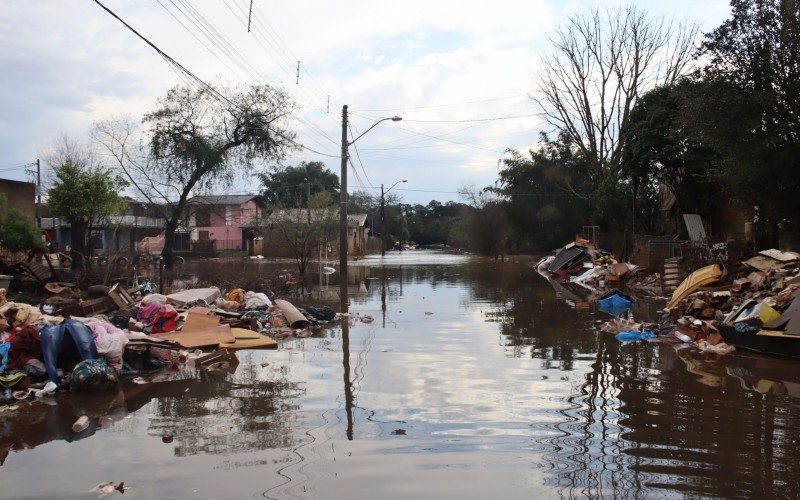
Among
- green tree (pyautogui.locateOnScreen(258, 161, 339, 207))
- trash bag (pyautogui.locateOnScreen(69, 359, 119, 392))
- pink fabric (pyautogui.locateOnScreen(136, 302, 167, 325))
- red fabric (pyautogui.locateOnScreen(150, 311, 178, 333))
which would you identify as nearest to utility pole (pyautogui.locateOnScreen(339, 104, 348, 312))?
pink fabric (pyautogui.locateOnScreen(136, 302, 167, 325))

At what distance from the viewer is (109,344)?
9938 millimetres

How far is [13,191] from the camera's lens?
27.8m

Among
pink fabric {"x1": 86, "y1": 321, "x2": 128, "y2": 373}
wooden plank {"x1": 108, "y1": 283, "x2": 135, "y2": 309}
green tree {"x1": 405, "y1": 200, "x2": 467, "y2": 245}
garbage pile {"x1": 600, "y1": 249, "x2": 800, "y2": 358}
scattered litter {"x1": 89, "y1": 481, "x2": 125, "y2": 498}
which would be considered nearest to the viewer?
scattered litter {"x1": 89, "y1": 481, "x2": 125, "y2": 498}

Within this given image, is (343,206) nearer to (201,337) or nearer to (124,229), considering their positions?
(201,337)

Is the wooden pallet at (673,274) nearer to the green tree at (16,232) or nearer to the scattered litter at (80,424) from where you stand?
the scattered litter at (80,424)

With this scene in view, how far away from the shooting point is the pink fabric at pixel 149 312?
13.8 metres

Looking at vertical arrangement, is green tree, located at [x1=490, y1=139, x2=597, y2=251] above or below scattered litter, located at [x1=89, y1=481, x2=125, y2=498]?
above

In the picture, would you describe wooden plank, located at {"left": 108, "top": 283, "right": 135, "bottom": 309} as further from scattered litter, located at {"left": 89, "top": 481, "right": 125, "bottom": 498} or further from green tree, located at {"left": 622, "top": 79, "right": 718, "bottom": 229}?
green tree, located at {"left": 622, "top": 79, "right": 718, "bottom": 229}

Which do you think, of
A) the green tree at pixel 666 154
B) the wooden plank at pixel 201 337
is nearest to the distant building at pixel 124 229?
the green tree at pixel 666 154

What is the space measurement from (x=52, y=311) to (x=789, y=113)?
1809 cm

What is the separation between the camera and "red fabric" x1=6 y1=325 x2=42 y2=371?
9485mm

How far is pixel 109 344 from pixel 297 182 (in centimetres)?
8293

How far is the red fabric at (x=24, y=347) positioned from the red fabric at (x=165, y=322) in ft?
11.4

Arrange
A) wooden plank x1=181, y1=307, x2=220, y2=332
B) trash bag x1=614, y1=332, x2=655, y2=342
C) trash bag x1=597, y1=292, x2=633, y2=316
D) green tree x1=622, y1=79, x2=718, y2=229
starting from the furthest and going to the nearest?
1. green tree x1=622, y1=79, x2=718, y2=229
2. trash bag x1=597, y1=292, x2=633, y2=316
3. wooden plank x1=181, y1=307, x2=220, y2=332
4. trash bag x1=614, y1=332, x2=655, y2=342
